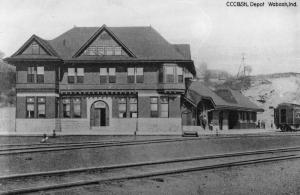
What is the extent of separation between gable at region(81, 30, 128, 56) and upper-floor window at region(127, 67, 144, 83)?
5.51ft

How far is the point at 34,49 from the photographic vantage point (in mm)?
34406

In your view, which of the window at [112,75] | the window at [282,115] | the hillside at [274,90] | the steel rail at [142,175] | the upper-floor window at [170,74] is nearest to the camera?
the steel rail at [142,175]

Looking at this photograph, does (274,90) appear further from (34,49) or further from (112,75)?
(34,49)

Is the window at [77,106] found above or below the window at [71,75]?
below

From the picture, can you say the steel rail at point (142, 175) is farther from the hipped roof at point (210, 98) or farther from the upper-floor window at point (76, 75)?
the upper-floor window at point (76, 75)

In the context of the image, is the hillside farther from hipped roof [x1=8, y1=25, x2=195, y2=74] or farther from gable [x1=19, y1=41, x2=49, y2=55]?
gable [x1=19, y1=41, x2=49, y2=55]

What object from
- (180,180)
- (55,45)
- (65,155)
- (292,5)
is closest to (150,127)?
(55,45)

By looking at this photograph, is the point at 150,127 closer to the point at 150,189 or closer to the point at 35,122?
the point at 35,122

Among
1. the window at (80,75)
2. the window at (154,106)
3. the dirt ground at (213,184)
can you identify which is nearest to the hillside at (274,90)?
the window at (154,106)

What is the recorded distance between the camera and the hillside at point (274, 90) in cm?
7950

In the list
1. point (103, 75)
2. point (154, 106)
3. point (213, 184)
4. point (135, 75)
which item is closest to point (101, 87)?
point (103, 75)

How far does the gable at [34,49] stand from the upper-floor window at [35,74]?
1.39m

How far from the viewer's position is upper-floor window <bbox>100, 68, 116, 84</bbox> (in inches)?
1410

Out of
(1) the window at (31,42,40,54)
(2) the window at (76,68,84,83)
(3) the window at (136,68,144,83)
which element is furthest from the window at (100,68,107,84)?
(1) the window at (31,42,40,54)
